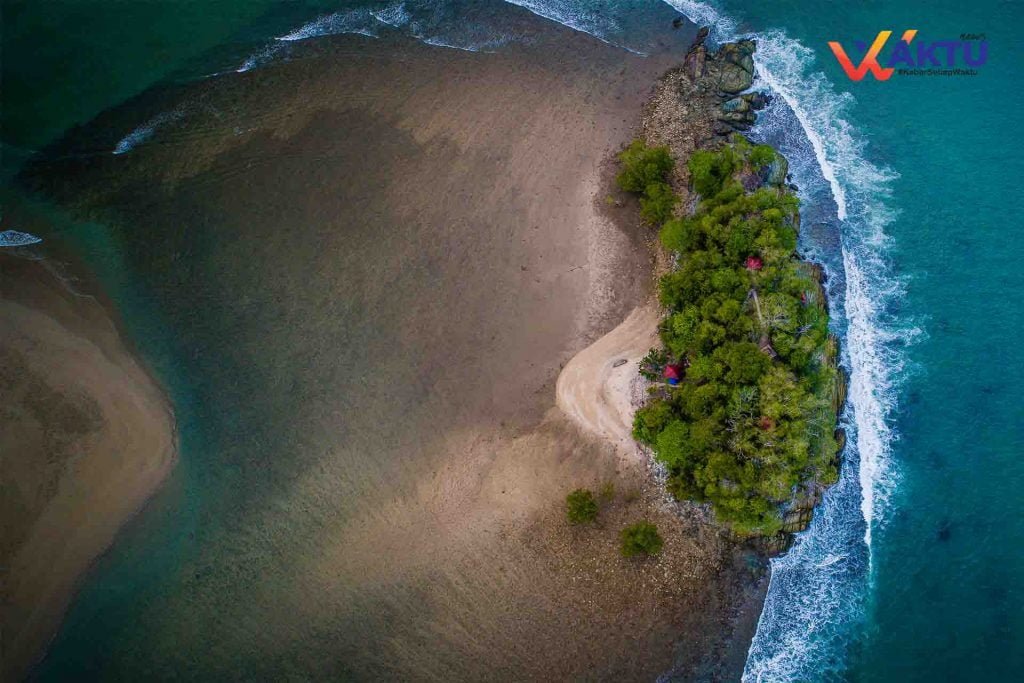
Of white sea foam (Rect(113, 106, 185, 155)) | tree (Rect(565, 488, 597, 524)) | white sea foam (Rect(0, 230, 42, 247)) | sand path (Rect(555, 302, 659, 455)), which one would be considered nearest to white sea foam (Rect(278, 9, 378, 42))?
white sea foam (Rect(113, 106, 185, 155))

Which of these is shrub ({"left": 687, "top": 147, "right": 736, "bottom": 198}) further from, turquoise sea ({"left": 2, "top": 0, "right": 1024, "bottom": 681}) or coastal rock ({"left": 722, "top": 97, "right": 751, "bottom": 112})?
turquoise sea ({"left": 2, "top": 0, "right": 1024, "bottom": 681})

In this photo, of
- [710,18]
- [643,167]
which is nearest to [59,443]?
[643,167]

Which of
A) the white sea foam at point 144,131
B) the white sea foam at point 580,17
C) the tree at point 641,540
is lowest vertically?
the tree at point 641,540

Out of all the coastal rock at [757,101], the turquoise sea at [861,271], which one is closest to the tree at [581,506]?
the turquoise sea at [861,271]

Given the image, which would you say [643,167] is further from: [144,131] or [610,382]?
[144,131]

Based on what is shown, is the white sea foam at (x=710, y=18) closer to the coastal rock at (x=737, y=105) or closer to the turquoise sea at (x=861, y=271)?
the turquoise sea at (x=861, y=271)

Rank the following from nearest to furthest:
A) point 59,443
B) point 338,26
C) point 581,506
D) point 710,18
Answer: point 581,506 → point 59,443 → point 710,18 → point 338,26

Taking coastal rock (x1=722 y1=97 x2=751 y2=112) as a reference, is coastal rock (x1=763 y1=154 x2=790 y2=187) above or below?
below
